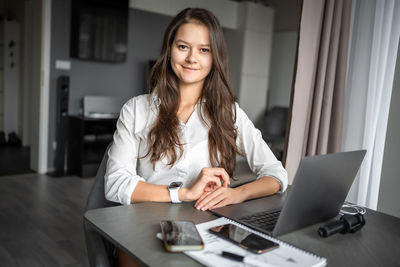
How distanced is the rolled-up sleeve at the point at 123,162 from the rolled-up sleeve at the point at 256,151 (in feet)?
1.50

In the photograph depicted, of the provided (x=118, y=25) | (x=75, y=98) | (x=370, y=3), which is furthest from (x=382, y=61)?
(x=75, y=98)

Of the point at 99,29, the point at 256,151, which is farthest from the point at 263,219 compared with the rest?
the point at 99,29

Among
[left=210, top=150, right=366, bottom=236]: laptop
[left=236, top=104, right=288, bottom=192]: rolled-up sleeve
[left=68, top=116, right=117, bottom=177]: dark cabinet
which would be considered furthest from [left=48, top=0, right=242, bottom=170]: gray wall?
[left=210, top=150, right=366, bottom=236]: laptop

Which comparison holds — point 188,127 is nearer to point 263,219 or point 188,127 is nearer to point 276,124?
point 263,219

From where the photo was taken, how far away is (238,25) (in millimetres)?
5422

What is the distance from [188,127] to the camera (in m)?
1.51

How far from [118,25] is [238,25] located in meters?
1.81

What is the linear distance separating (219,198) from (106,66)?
13.3 feet

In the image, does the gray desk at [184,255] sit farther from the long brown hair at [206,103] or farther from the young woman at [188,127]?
the long brown hair at [206,103]

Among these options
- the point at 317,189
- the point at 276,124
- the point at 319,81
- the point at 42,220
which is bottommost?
the point at 42,220

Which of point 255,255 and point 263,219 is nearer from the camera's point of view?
point 255,255

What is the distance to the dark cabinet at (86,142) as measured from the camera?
171 inches

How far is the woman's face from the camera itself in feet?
4.64

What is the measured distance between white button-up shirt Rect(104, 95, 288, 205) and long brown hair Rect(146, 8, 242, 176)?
0.10 feet
